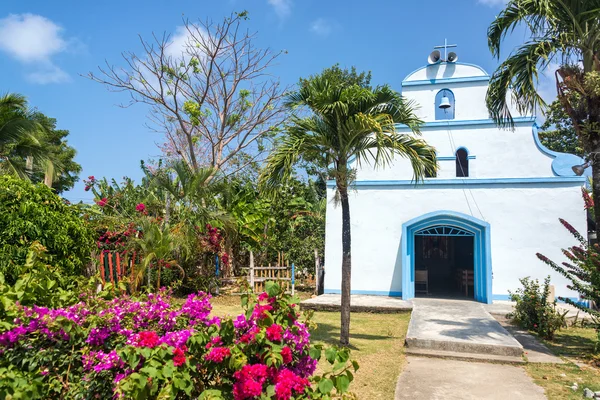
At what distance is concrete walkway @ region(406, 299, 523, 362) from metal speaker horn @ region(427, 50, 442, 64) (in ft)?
25.2

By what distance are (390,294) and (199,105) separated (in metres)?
10.3

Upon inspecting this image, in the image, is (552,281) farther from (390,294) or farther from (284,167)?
(284,167)

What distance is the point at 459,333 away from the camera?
26.8 ft

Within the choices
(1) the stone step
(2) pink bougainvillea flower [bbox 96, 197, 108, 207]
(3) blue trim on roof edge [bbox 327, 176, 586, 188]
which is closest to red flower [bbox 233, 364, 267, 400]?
(1) the stone step

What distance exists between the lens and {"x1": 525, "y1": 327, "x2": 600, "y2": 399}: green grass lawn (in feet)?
18.4

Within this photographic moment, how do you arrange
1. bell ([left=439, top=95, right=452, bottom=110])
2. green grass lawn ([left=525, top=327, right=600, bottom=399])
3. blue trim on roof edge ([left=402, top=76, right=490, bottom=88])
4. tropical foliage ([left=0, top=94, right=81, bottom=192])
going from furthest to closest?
blue trim on roof edge ([left=402, top=76, right=490, bottom=88]) → bell ([left=439, top=95, right=452, bottom=110]) → tropical foliage ([left=0, top=94, right=81, bottom=192]) → green grass lawn ([left=525, top=327, right=600, bottom=399])

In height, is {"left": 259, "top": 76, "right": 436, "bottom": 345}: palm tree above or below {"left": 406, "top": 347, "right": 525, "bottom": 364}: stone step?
above

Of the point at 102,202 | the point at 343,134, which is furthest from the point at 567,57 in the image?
the point at 102,202

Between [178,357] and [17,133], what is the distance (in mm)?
12675

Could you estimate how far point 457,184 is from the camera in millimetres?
13281

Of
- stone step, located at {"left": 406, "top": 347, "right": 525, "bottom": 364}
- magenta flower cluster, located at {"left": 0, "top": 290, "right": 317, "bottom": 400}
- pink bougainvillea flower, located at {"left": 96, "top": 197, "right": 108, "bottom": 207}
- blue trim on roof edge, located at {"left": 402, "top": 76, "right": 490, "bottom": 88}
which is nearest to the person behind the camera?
magenta flower cluster, located at {"left": 0, "top": 290, "right": 317, "bottom": 400}

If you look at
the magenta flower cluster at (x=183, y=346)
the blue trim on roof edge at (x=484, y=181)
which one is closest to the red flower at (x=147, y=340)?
the magenta flower cluster at (x=183, y=346)

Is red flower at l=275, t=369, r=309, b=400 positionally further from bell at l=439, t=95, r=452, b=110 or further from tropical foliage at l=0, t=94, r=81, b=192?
bell at l=439, t=95, r=452, b=110

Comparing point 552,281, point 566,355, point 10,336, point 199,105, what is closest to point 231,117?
point 199,105
